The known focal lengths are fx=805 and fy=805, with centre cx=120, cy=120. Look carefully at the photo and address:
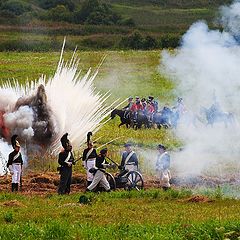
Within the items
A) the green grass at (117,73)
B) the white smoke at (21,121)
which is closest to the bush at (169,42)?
the green grass at (117,73)

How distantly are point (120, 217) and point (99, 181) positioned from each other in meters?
5.44

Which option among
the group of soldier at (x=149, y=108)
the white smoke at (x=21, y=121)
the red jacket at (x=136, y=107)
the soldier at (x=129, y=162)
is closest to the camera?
the soldier at (x=129, y=162)

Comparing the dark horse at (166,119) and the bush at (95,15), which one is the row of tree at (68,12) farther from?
the dark horse at (166,119)

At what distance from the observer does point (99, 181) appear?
24.3 meters

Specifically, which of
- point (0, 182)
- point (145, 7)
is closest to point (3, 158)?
point (0, 182)

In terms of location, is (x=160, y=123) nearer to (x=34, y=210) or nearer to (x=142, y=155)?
(x=142, y=155)

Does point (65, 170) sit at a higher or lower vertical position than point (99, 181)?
higher

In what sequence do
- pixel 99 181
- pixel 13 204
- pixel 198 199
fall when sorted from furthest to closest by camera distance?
pixel 99 181 < pixel 198 199 < pixel 13 204

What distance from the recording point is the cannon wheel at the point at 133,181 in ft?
81.0

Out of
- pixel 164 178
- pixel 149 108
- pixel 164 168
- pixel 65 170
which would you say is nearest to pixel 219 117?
pixel 149 108

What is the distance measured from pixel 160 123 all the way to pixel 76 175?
1587cm

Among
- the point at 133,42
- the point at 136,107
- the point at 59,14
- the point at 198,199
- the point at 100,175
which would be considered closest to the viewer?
the point at 198,199

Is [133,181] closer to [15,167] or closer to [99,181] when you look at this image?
[99,181]

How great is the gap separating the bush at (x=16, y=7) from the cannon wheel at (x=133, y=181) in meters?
63.6
